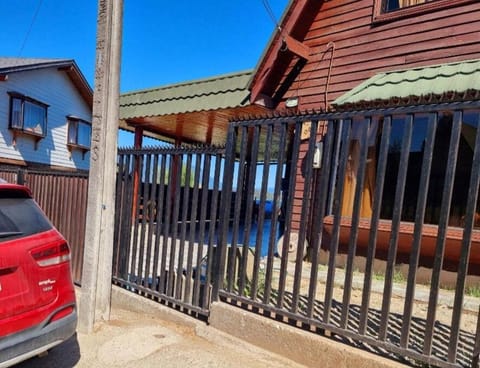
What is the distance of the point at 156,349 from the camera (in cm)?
317

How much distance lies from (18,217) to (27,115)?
13571 mm

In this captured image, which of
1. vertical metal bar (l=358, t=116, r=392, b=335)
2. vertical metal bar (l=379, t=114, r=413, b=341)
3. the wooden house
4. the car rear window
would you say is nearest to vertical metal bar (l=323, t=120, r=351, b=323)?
vertical metal bar (l=358, t=116, r=392, b=335)

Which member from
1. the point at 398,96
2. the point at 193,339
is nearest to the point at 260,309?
the point at 193,339

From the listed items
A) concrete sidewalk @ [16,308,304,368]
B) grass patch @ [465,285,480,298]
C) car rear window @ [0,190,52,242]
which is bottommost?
concrete sidewalk @ [16,308,304,368]

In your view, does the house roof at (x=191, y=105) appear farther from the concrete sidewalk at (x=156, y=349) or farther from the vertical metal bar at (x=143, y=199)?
the concrete sidewalk at (x=156, y=349)

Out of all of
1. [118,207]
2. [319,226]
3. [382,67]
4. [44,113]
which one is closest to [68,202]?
[118,207]

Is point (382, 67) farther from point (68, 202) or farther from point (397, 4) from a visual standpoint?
point (68, 202)

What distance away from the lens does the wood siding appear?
5113mm

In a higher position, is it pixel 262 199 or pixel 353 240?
pixel 262 199

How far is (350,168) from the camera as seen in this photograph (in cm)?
556

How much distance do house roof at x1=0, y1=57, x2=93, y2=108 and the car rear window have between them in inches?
474

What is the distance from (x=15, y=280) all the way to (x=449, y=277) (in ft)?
16.1

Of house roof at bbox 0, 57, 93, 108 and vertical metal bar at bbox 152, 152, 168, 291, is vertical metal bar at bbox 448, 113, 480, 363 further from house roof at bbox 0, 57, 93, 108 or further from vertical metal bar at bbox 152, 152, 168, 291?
house roof at bbox 0, 57, 93, 108

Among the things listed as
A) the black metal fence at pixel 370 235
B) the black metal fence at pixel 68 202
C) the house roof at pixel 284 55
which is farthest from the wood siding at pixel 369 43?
the black metal fence at pixel 68 202
